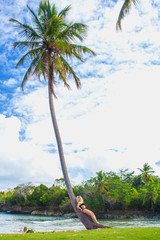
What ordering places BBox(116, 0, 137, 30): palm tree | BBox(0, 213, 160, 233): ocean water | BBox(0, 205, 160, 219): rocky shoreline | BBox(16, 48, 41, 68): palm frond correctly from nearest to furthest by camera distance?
BBox(116, 0, 137, 30): palm tree < BBox(16, 48, 41, 68): palm frond < BBox(0, 213, 160, 233): ocean water < BBox(0, 205, 160, 219): rocky shoreline

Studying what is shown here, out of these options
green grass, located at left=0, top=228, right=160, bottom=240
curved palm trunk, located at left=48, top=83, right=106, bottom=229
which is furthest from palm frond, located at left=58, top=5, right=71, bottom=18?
green grass, located at left=0, top=228, right=160, bottom=240

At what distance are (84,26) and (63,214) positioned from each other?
57026 millimetres

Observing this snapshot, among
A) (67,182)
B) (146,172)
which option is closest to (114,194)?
(146,172)

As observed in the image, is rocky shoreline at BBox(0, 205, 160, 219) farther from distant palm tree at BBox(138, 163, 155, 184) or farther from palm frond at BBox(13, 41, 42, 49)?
palm frond at BBox(13, 41, 42, 49)

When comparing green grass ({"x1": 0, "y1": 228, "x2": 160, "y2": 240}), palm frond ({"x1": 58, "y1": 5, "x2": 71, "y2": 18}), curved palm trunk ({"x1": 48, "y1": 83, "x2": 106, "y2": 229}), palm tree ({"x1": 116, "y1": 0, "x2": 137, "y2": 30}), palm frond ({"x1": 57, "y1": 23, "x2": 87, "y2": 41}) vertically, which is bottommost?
green grass ({"x1": 0, "y1": 228, "x2": 160, "y2": 240})

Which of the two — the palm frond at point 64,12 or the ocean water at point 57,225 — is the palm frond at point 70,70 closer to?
the palm frond at point 64,12

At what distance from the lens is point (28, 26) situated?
579 inches

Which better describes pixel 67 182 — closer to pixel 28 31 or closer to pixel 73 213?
pixel 28 31

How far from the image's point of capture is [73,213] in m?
58.5

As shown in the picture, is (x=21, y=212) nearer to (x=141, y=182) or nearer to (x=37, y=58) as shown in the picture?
(x=141, y=182)

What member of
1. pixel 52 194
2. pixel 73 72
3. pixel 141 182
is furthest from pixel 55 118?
pixel 52 194

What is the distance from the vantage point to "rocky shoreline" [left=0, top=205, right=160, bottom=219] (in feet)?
156

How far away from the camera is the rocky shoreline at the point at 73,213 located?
47487 millimetres

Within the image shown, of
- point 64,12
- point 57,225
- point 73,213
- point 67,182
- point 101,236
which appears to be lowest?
point 73,213
